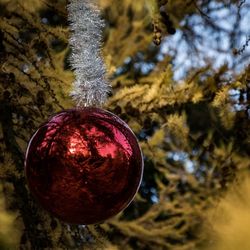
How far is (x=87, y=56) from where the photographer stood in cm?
123

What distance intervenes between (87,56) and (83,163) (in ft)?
0.86

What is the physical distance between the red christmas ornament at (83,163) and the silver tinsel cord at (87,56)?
0.09 meters

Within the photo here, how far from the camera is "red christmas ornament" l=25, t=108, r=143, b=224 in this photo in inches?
43.1

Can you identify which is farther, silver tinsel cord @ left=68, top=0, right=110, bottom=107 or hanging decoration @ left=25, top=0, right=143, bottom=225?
silver tinsel cord @ left=68, top=0, right=110, bottom=107

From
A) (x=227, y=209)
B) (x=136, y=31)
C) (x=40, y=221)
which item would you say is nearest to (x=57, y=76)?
(x=40, y=221)

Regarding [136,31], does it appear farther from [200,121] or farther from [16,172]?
[200,121]

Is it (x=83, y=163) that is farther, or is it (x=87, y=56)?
(x=87, y=56)

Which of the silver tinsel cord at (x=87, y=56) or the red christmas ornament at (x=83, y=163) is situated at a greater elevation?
the silver tinsel cord at (x=87, y=56)

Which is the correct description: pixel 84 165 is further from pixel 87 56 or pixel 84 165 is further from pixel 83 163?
pixel 87 56

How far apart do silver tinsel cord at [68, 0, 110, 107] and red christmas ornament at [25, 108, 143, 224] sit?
0.09m

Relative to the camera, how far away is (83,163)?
1.09m

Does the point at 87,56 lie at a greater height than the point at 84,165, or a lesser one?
greater

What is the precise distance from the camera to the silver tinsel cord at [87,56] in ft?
4.00

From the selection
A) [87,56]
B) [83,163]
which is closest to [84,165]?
[83,163]
